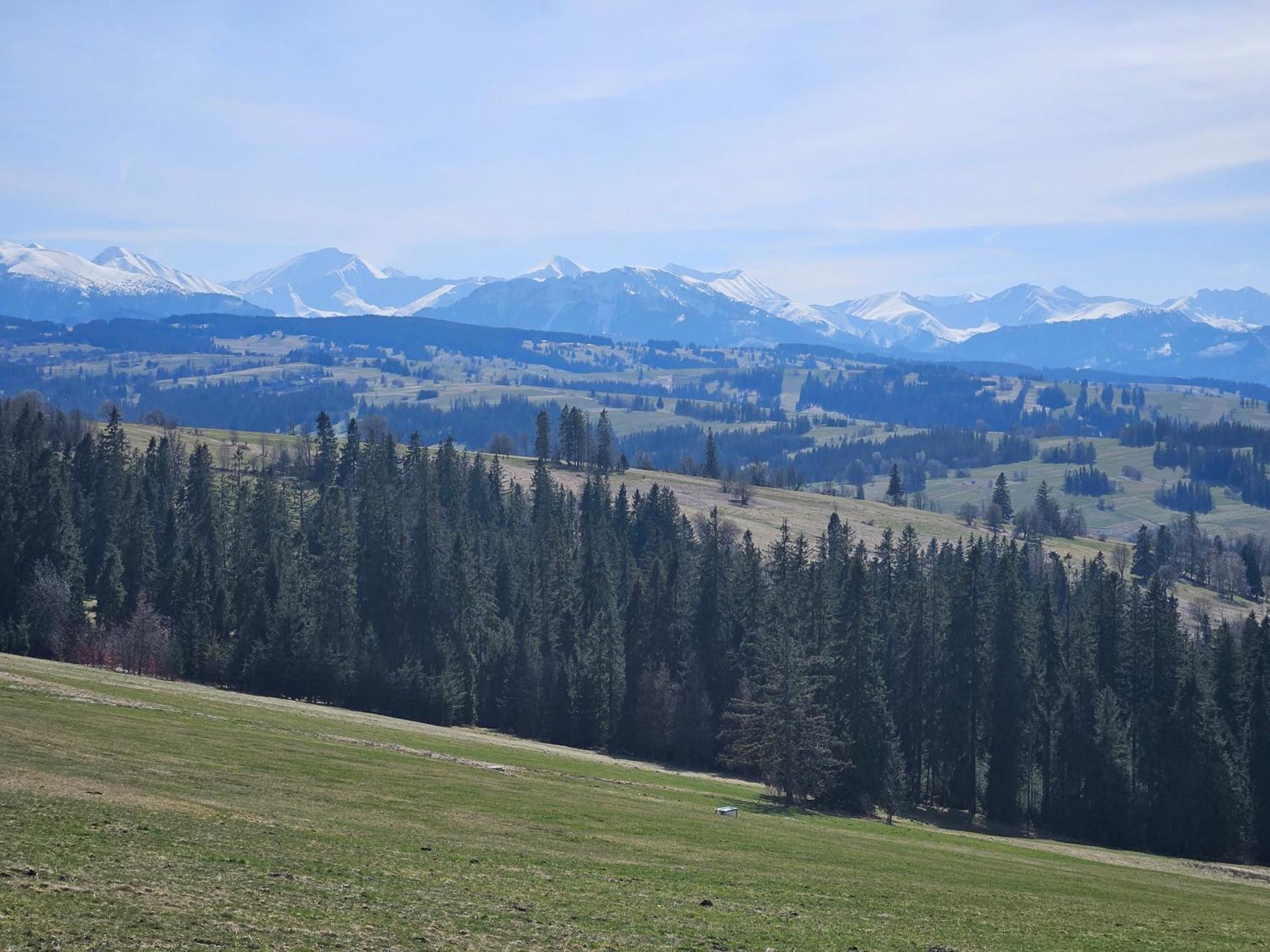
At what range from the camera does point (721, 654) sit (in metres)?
106

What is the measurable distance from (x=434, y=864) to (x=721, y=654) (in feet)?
254

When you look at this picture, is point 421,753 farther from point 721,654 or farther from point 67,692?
point 721,654

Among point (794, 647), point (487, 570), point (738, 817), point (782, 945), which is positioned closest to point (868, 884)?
point (782, 945)

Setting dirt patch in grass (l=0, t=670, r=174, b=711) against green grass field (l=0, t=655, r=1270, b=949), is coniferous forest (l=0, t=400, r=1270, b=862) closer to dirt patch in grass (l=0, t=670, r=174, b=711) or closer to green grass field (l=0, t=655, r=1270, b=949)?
green grass field (l=0, t=655, r=1270, b=949)

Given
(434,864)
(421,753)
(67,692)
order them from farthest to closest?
(421,753), (67,692), (434,864)

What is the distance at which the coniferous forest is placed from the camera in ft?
270

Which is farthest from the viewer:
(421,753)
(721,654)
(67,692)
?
(721,654)

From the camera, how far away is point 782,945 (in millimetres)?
25719

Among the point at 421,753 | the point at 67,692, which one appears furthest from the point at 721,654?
the point at 67,692

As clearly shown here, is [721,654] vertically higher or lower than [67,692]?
lower

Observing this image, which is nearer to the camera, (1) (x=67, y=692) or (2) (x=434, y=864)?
(2) (x=434, y=864)

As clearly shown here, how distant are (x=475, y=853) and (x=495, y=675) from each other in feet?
256

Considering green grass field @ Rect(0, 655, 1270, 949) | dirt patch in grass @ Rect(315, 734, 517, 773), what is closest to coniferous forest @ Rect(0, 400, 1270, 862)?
dirt patch in grass @ Rect(315, 734, 517, 773)

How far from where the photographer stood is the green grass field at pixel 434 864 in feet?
75.7
